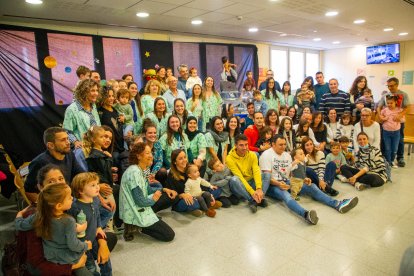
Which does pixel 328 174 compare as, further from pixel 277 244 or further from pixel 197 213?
pixel 197 213

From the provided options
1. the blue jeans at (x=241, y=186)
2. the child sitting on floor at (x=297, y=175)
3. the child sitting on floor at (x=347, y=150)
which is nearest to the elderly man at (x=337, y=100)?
the child sitting on floor at (x=347, y=150)

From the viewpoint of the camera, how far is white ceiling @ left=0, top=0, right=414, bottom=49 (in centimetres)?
431

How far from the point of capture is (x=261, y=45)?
935cm

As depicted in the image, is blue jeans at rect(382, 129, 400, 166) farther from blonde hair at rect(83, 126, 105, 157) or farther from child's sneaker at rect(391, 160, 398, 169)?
blonde hair at rect(83, 126, 105, 157)

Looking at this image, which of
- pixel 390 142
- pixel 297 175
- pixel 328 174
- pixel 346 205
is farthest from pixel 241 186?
pixel 390 142

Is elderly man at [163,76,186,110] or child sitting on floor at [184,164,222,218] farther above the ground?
elderly man at [163,76,186,110]

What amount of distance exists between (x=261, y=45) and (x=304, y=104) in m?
4.58

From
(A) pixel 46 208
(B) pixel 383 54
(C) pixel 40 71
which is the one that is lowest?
(A) pixel 46 208

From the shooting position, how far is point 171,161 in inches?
126

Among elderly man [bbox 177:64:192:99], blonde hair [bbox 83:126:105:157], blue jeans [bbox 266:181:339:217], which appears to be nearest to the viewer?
blonde hair [bbox 83:126:105:157]

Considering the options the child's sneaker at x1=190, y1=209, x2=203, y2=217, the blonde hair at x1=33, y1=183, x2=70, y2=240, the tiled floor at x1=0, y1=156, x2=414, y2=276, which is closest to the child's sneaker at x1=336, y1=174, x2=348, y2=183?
the tiled floor at x1=0, y1=156, x2=414, y2=276

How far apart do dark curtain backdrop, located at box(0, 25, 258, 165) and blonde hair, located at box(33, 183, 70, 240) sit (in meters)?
3.35

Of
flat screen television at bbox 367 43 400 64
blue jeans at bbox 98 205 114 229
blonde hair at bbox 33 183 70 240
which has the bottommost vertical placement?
blue jeans at bbox 98 205 114 229

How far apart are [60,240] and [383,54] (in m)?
11.9
